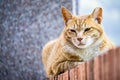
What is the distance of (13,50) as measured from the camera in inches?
130

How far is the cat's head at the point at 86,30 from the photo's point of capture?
1.37m

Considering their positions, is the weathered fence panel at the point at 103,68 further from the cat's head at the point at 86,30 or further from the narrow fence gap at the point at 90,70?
the cat's head at the point at 86,30

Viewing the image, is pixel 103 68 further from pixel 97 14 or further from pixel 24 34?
pixel 24 34

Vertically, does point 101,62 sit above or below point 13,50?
above

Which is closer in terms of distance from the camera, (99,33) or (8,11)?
(99,33)

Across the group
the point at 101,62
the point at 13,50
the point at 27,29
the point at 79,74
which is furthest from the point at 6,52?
the point at 101,62

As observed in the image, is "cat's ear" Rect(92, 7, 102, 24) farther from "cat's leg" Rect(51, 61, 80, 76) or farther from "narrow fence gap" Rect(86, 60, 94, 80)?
"narrow fence gap" Rect(86, 60, 94, 80)

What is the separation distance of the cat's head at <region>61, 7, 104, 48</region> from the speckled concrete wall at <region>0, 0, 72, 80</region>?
1.86 metres

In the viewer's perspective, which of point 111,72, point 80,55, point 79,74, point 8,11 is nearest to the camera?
point 111,72

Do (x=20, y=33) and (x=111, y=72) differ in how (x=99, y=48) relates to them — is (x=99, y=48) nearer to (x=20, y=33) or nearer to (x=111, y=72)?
(x=111, y=72)

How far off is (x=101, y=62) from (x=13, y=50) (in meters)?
2.60

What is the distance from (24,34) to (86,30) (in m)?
1.97

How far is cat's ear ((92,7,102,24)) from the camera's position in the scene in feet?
4.57

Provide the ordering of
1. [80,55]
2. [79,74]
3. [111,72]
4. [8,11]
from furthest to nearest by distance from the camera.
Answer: [8,11] → [80,55] → [79,74] → [111,72]
